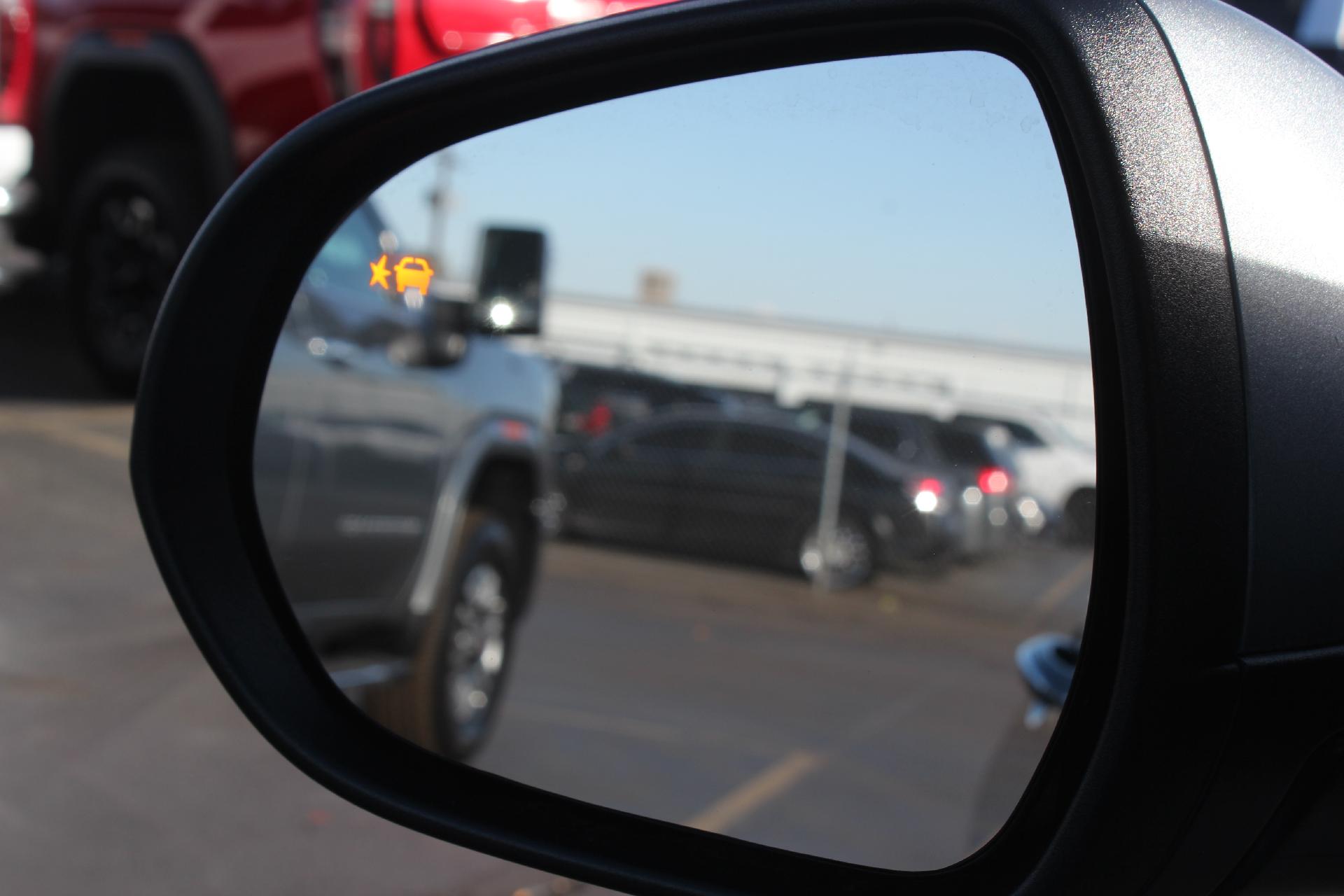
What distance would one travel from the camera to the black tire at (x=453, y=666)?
4141 mm

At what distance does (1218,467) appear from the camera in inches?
31.0

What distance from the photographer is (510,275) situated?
1.60 m

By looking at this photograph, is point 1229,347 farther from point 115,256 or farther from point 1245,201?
point 115,256

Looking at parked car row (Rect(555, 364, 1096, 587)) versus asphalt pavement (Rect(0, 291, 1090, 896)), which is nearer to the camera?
asphalt pavement (Rect(0, 291, 1090, 896))

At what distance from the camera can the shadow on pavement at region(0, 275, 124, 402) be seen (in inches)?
339

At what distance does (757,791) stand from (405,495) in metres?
1.59

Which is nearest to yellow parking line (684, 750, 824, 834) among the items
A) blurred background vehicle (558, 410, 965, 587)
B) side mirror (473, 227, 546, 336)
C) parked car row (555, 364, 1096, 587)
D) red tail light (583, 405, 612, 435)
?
side mirror (473, 227, 546, 336)

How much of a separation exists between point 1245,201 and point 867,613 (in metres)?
8.73

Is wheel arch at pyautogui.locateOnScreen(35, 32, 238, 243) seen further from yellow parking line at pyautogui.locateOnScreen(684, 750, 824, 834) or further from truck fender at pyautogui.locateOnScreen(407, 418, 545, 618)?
yellow parking line at pyautogui.locateOnScreen(684, 750, 824, 834)

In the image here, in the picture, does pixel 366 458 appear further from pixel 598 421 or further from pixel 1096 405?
pixel 598 421

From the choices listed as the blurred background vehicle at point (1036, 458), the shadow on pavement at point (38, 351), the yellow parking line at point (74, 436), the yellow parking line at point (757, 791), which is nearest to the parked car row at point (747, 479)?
the blurred background vehicle at point (1036, 458)

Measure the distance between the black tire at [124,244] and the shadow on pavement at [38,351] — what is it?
2.86ft

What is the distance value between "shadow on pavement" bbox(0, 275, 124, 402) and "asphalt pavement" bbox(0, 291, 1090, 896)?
0.13ft

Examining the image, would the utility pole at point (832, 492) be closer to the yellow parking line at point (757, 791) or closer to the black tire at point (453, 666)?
the yellow parking line at point (757, 791)
